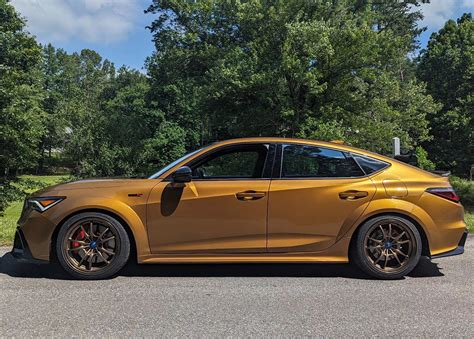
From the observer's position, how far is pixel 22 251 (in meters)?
5.22

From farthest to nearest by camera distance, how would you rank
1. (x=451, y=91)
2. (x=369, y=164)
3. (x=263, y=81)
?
1. (x=451, y=91)
2. (x=263, y=81)
3. (x=369, y=164)

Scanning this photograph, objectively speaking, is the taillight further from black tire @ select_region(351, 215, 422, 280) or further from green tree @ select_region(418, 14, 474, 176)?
green tree @ select_region(418, 14, 474, 176)

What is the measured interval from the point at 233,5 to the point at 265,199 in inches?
585

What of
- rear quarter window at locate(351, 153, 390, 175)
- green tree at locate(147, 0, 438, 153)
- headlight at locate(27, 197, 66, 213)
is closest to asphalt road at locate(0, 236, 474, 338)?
headlight at locate(27, 197, 66, 213)

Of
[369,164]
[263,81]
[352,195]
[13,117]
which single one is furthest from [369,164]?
[13,117]

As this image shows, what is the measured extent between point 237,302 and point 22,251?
244cm

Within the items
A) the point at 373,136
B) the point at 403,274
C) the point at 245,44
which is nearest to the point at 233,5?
the point at 245,44

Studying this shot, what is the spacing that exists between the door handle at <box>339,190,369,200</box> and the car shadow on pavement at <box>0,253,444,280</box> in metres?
0.90

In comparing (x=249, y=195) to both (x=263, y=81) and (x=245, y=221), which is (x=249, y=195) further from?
(x=263, y=81)

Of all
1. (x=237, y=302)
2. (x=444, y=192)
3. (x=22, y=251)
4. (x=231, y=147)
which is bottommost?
(x=237, y=302)

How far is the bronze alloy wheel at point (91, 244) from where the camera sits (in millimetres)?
5164

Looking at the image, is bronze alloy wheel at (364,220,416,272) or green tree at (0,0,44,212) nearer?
bronze alloy wheel at (364,220,416,272)

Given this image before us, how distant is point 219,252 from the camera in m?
5.21

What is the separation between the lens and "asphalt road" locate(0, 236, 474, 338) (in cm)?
388
